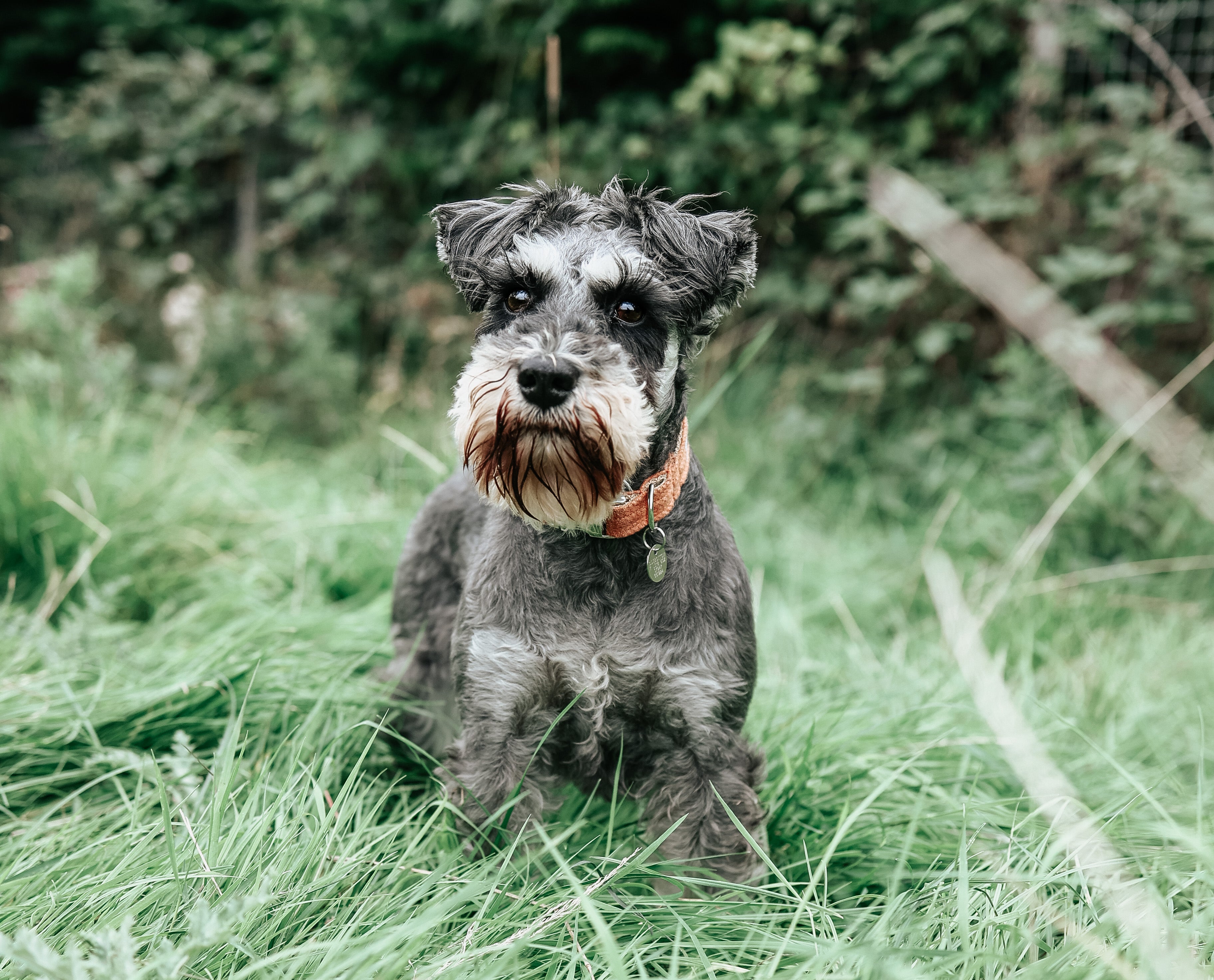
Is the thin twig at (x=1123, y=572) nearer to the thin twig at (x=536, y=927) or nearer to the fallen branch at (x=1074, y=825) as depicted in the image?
the fallen branch at (x=1074, y=825)

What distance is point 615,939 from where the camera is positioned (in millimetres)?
1983

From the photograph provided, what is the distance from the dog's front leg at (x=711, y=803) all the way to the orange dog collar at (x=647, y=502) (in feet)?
1.79

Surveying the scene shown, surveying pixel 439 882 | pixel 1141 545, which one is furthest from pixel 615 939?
pixel 1141 545

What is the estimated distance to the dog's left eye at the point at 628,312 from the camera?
231cm

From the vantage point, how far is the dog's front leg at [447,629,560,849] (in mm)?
2236

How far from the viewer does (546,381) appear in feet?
6.74

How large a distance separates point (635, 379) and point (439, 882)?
1.26 metres

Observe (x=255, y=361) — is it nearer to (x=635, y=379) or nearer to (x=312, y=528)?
(x=312, y=528)

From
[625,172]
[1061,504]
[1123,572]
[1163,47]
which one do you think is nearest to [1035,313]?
[1061,504]

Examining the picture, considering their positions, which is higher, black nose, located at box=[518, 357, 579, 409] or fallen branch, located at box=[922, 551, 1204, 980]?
black nose, located at box=[518, 357, 579, 409]

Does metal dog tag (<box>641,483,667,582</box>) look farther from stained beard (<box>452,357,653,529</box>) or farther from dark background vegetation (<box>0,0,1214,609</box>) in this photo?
dark background vegetation (<box>0,0,1214,609</box>)

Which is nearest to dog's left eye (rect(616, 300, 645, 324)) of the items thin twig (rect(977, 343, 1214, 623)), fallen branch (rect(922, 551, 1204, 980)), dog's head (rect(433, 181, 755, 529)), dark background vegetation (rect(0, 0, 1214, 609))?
dog's head (rect(433, 181, 755, 529))

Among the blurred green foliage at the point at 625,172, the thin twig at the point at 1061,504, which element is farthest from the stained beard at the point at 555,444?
the blurred green foliage at the point at 625,172

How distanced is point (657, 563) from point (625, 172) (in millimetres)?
4988
